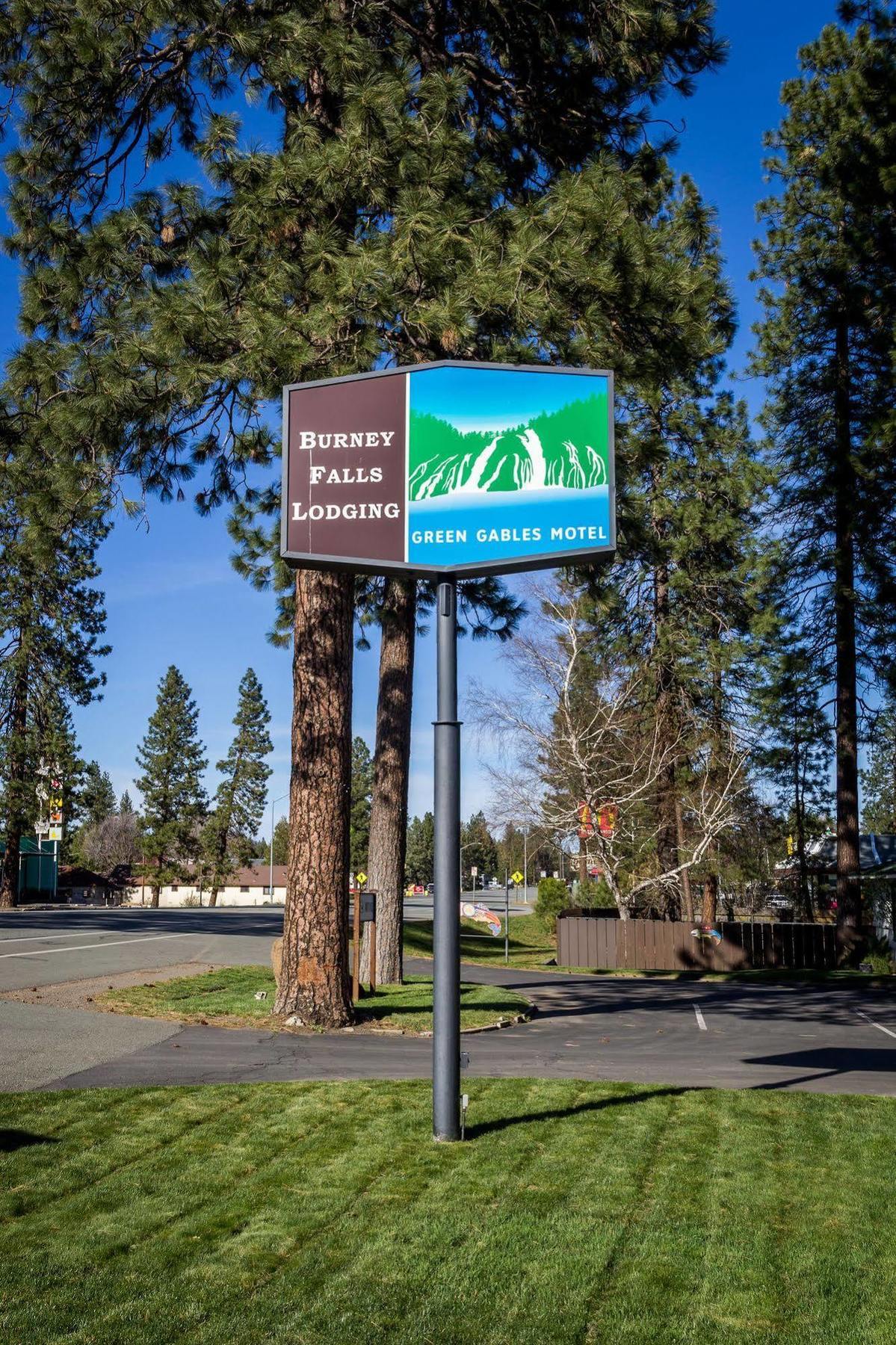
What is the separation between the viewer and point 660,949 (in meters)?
30.4

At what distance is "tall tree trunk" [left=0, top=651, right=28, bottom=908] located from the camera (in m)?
39.1

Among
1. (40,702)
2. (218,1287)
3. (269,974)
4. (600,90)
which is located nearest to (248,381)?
(600,90)

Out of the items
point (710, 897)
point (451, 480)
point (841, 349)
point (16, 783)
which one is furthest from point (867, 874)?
point (16, 783)

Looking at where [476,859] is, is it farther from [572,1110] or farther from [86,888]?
[572,1110]

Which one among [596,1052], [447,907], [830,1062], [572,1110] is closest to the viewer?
[447,907]

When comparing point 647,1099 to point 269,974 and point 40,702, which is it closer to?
point 269,974

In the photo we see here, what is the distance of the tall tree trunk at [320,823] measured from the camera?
11844 mm

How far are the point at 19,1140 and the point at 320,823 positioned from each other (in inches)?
209

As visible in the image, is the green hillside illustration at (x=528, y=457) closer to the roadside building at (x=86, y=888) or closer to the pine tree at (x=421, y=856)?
the roadside building at (x=86, y=888)

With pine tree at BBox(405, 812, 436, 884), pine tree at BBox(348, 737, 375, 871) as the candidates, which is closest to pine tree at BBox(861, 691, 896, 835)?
pine tree at BBox(348, 737, 375, 871)

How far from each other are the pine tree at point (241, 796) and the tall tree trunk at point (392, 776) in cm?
6288

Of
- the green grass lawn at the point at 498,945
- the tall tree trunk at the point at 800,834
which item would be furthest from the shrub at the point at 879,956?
the green grass lawn at the point at 498,945

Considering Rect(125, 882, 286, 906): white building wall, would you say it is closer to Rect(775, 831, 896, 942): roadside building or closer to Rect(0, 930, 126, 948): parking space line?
Rect(775, 831, 896, 942): roadside building

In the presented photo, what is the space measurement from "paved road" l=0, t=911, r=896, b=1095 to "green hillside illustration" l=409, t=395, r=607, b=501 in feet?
16.0
